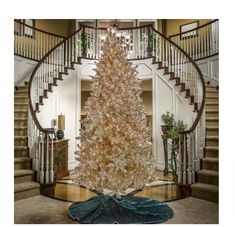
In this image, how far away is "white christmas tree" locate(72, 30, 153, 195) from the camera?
300cm

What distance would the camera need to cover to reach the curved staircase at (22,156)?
11.6ft

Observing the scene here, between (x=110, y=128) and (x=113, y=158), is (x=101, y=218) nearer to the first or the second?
(x=113, y=158)

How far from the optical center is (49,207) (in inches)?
127

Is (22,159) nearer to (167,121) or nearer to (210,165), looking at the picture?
(167,121)

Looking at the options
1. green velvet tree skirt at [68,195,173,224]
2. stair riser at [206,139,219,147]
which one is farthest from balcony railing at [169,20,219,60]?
green velvet tree skirt at [68,195,173,224]

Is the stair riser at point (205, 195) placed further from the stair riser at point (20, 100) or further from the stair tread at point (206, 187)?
the stair riser at point (20, 100)

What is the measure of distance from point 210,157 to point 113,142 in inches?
67.2

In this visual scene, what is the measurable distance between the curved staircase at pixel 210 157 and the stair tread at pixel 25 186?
7.54 ft

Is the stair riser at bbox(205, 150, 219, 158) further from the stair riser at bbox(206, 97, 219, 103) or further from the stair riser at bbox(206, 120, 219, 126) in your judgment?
the stair riser at bbox(206, 97, 219, 103)

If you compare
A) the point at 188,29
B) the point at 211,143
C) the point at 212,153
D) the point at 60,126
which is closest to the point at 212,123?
the point at 211,143

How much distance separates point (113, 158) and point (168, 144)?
2.34 m

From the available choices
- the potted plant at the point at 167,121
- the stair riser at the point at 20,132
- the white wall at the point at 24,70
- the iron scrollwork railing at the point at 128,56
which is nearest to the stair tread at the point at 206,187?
the iron scrollwork railing at the point at 128,56
